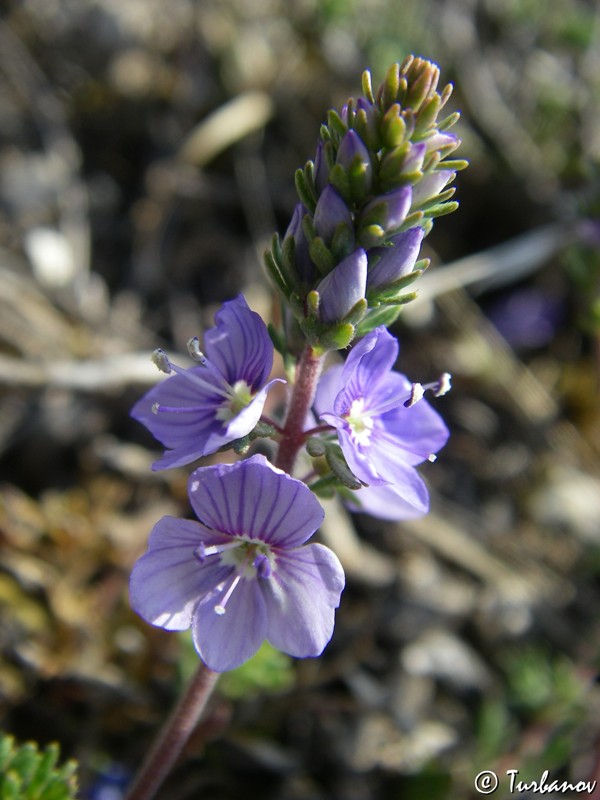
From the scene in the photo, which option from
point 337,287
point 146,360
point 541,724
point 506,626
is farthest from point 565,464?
point 337,287

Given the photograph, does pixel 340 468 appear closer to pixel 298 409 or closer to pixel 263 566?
pixel 298 409

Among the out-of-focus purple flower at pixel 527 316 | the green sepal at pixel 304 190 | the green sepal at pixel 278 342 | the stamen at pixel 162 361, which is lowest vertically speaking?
the stamen at pixel 162 361

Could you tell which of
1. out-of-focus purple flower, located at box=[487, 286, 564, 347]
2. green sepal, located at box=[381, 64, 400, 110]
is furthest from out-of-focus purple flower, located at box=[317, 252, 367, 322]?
out-of-focus purple flower, located at box=[487, 286, 564, 347]

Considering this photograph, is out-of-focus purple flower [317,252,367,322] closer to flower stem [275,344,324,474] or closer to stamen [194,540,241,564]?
flower stem [275,344,324,474]

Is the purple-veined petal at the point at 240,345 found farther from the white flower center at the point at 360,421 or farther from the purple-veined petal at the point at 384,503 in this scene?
the purple-veined petal at the point at 384,503

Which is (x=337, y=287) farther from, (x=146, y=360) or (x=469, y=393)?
(x=469, y=393)
